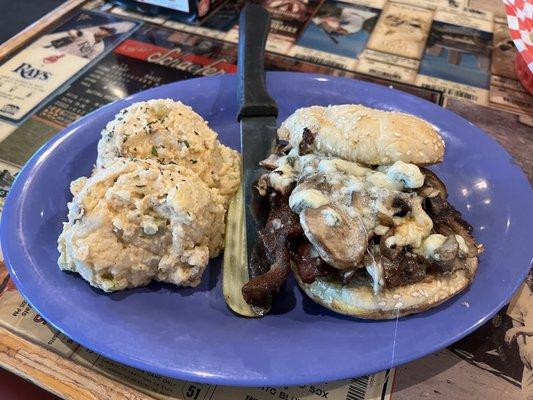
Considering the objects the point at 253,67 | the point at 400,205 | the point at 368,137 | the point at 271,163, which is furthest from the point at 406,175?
the point at 253,67

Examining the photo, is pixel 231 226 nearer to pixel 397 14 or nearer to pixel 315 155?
pixel 315 155

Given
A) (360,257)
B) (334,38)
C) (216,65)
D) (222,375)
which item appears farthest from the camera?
(334,38)

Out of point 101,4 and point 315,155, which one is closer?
point 315,155

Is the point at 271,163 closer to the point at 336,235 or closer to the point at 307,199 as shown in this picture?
the point at 307,199

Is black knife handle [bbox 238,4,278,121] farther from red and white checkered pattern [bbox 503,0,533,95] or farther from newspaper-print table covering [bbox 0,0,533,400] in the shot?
red and white checkered pattern [bbox 503,0,533,95]

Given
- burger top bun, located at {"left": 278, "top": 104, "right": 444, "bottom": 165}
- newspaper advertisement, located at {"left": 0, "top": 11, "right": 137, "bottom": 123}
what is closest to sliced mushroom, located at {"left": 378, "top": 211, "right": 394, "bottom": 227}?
burger top bun, located at {"left": 278, "top": 104, "right": 444, "bottom": 165}

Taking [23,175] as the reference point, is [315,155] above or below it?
above

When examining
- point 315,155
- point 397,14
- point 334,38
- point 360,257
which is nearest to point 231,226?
point 315,155
